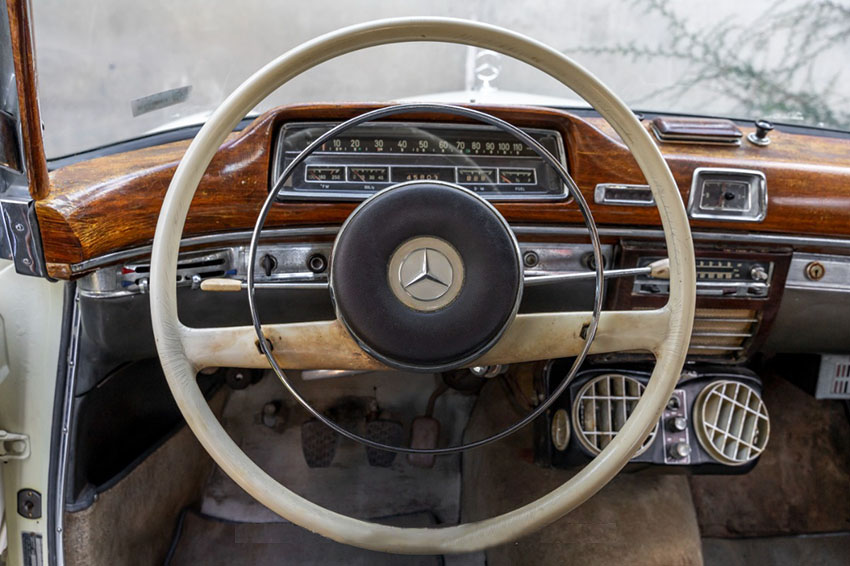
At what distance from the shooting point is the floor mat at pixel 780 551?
6.90 ft

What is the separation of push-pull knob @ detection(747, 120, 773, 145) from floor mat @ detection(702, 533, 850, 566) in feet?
3.87

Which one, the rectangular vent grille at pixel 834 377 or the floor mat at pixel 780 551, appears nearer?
the rectangular vent grille at pixel 834 377

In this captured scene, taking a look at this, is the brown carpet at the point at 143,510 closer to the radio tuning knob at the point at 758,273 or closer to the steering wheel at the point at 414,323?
the steering wheel at the point at 414,323

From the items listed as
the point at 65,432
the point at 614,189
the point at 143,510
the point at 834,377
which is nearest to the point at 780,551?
the point at 834,377

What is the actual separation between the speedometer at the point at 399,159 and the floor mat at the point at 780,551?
4.35 ft

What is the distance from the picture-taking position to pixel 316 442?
7.14ft

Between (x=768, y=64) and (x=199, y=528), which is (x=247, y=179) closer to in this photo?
(x=199, y=528)

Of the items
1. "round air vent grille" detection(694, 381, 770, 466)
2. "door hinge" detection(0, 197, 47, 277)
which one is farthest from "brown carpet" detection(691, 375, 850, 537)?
"door hinge" detection(0, 197, 47, 277)

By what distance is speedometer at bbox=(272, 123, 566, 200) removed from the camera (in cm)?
138

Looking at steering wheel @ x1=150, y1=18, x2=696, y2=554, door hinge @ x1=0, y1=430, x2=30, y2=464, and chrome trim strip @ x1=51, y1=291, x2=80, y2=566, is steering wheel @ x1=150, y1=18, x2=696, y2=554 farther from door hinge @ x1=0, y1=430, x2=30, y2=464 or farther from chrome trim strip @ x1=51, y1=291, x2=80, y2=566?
door hinge @ x1=0, y1=430, x2=30, y2=464

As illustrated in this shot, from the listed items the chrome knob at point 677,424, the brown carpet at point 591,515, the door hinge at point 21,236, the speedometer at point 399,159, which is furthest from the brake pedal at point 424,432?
the door hinge at point 21,236

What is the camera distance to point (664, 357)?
111cm

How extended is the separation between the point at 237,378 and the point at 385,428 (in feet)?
1.49

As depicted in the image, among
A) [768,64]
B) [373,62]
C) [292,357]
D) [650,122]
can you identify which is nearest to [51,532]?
[292,357]
